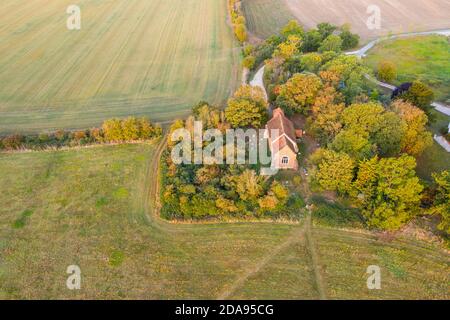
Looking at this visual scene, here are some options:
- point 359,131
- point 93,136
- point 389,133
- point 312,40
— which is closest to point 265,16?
point 312,40

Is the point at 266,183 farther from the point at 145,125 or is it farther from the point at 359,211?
the point at 145,125

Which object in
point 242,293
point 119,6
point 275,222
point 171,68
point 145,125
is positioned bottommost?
point 242,293

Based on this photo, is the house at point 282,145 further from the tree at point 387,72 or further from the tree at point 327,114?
the tree at point 387,72

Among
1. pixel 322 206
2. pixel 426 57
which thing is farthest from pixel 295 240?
pixel 426 57

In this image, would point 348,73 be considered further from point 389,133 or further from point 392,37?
point 392,37

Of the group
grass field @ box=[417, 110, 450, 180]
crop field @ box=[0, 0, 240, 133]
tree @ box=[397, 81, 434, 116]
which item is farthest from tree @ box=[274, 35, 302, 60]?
grass field @ box=[417, 110, 450, 180]

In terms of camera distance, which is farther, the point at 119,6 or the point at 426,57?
the point at 119,6
